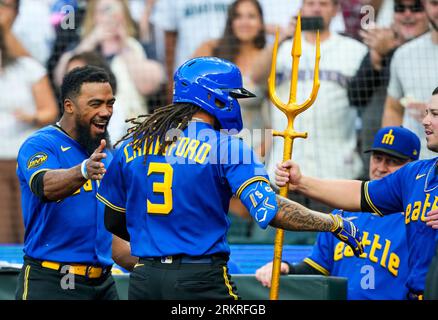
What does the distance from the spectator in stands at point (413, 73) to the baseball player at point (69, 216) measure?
10.8 ft

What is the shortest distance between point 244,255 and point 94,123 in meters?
2.49

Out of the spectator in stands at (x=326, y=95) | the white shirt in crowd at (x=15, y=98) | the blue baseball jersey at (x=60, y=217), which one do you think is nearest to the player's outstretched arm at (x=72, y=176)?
the blue baseball jersey at (x=60, y=217)

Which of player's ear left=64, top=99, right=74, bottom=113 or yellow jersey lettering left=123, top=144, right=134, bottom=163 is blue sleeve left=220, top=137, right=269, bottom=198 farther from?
player's ear left=64, top=99, right=74, bottom=113

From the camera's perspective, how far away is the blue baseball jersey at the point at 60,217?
217 inches

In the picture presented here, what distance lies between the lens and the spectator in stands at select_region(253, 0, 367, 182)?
8414mm

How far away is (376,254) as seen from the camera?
6.17 m

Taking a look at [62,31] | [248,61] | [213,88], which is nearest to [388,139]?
[213,88]

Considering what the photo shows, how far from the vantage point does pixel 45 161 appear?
5391mm

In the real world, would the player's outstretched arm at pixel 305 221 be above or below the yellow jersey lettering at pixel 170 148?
below

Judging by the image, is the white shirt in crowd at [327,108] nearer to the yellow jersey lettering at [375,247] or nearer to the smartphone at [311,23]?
the smartphone at [311,23]
